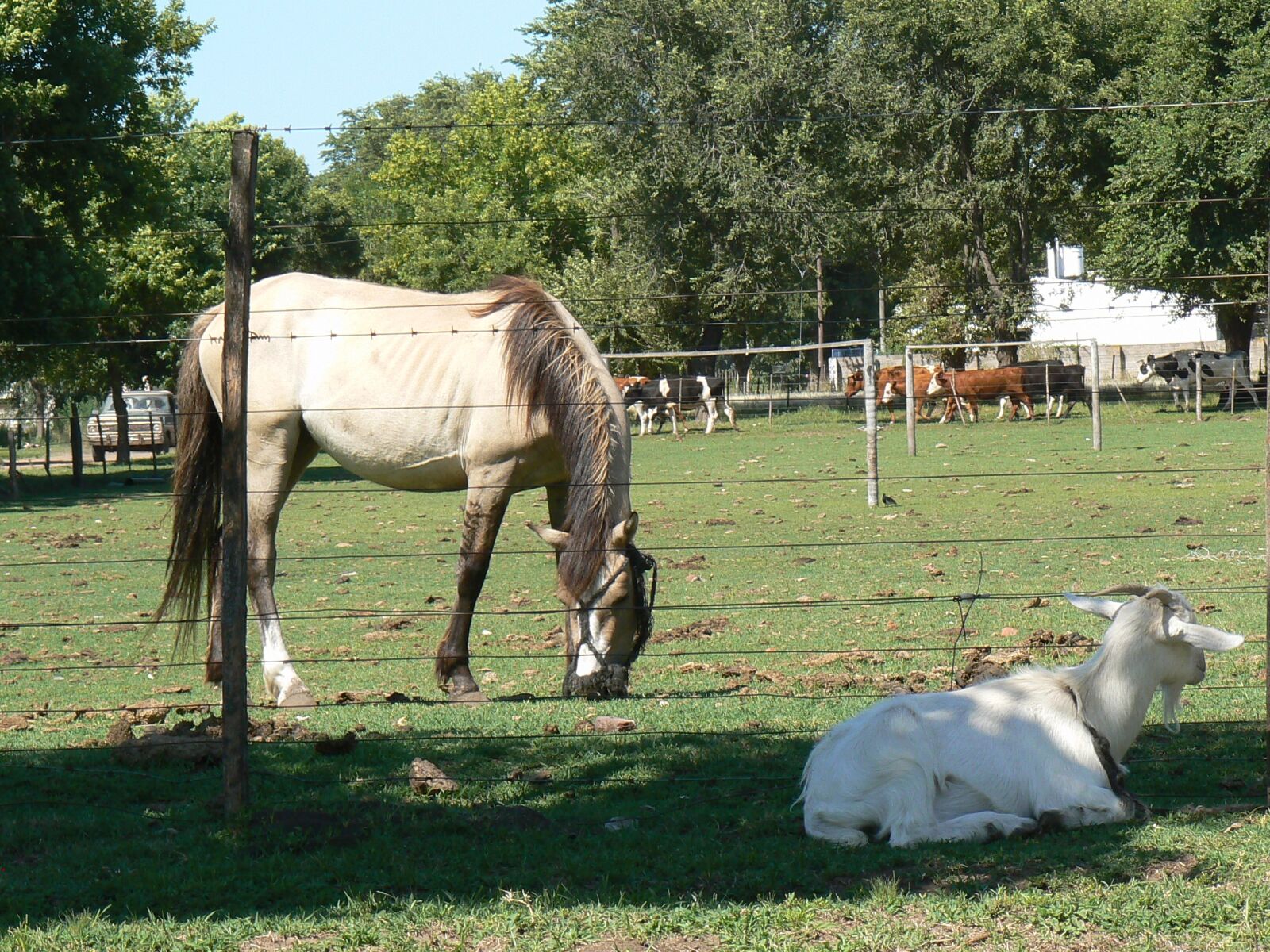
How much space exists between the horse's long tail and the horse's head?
2.31 metres

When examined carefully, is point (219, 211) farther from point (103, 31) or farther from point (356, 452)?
point (356, 452)

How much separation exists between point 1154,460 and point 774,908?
1974 centimetres

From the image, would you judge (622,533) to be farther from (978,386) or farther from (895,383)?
(895,383)

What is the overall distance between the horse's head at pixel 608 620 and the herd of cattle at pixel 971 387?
88.4 feet

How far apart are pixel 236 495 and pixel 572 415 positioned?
3255mm

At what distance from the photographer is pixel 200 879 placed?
4484 mm

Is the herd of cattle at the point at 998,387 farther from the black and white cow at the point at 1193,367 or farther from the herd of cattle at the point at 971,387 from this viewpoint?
the black and white cow at the point at 1193,367

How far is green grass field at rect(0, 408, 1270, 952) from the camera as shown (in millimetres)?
4066

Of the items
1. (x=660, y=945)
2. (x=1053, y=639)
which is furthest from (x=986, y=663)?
(x=660, y=945)

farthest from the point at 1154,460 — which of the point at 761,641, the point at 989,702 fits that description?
the point at 989,702

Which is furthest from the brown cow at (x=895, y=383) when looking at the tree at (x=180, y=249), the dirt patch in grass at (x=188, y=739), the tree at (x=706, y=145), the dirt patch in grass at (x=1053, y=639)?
the dirt patch in grass at (x=188, y=739)

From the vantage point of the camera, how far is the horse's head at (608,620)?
7.68 metres

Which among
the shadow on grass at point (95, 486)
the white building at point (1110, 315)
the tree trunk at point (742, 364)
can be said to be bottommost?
the shadow on grass at point (95, 486)

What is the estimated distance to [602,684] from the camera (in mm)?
7691
